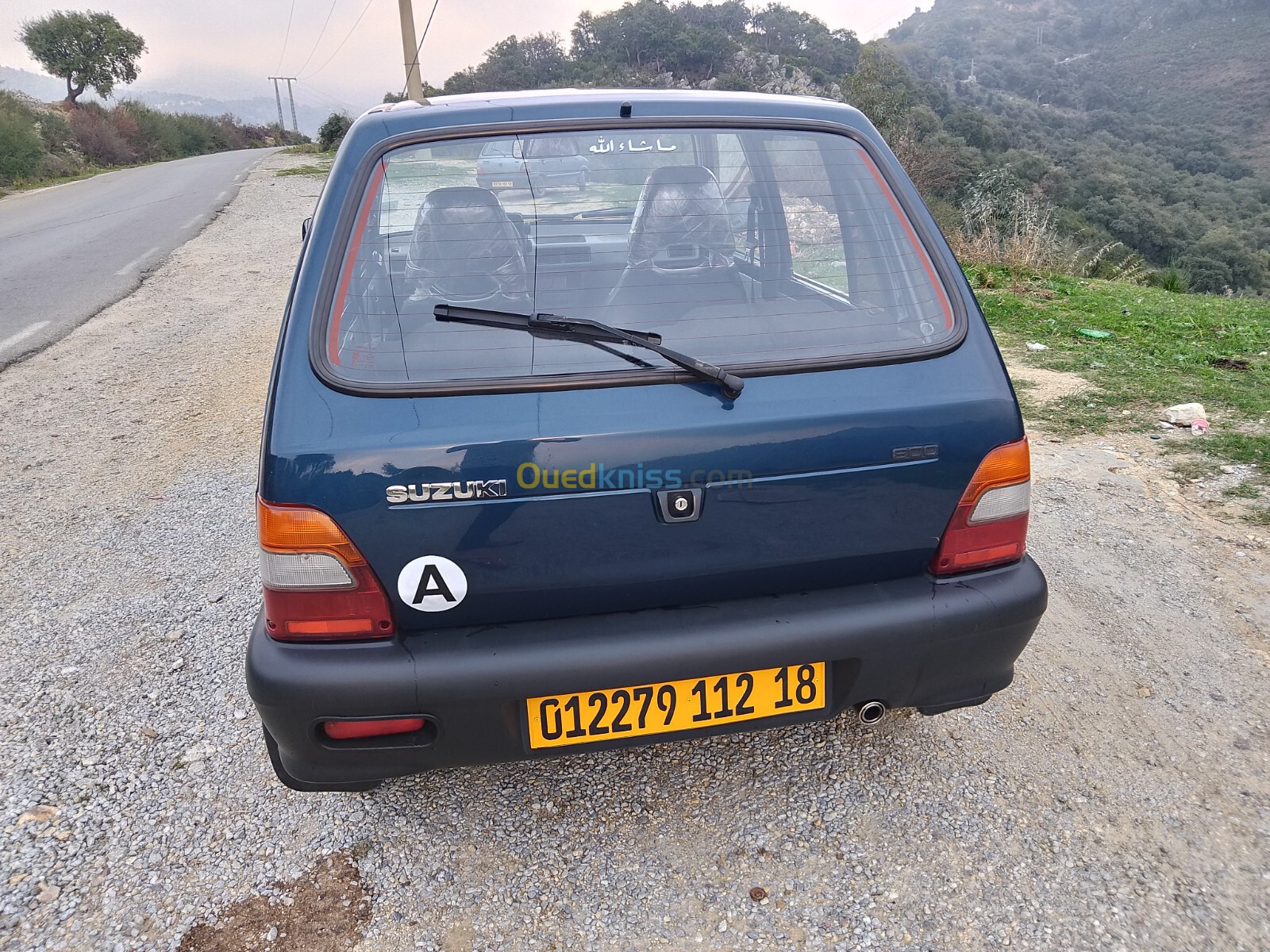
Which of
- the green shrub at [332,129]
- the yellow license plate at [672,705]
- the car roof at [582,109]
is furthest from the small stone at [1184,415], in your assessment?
the green shrub at [332,129]

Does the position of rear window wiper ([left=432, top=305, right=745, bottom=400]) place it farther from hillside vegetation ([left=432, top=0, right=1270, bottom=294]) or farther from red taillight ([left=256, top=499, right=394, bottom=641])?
hillside vegetation ([left=432, top=0, right=1270, bottom=294])

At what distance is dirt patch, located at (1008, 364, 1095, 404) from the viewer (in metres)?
5.67

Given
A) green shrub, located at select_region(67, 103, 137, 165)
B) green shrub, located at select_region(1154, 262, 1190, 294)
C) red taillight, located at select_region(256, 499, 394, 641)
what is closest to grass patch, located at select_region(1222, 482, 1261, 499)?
red taillight, located at select_region(256, 499, 394, 641)

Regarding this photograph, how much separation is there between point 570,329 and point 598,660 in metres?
0.71

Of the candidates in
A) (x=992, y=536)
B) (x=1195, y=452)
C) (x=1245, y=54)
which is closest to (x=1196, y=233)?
(x=1195, y=452)

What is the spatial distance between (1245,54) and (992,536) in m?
134

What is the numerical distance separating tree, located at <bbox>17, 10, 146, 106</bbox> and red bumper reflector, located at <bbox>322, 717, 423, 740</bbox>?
2522 inches

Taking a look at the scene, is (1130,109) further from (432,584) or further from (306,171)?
(432,584)

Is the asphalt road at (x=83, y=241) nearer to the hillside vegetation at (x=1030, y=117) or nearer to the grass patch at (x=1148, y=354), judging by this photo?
the hillside vegetation at (x=1030, y=117)

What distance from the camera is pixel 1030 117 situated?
7931 cm

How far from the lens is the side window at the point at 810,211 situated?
217 centimetres

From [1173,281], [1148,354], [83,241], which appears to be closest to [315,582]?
[1148,354]

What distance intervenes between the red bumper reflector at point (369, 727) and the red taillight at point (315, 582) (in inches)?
Answer: 7.0

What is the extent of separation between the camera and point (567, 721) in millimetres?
1843
